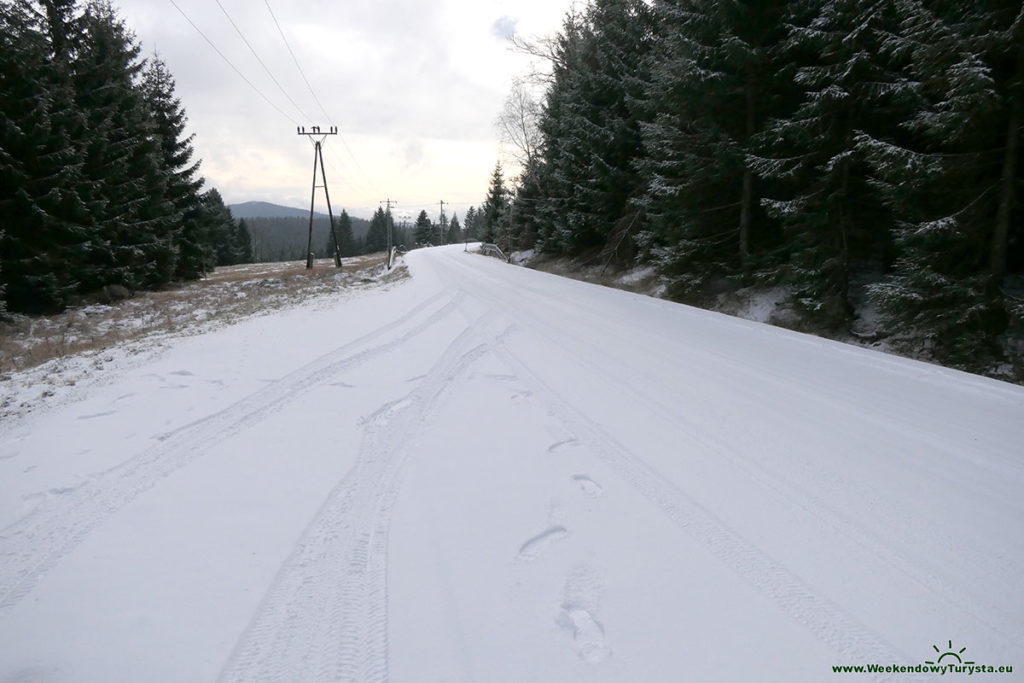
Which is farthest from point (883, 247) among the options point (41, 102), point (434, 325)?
point (41, 102)

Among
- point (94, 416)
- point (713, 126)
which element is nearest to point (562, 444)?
point (94, 416)

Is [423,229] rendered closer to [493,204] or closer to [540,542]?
[493,204]

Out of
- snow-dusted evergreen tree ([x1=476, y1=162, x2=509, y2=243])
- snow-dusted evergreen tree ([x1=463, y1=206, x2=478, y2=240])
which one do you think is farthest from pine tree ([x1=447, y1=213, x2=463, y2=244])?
snow-dusted evergreen tree ([x1=476, y1=162, x2=509, y2=243])

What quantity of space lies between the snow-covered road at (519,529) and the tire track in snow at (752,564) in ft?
0.05

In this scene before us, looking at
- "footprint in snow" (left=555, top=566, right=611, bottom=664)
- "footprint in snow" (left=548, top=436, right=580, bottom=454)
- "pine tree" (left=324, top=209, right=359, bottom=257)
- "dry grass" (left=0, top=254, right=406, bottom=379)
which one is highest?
"pine tree" (left=324, top=209, right=359, bottom=257)

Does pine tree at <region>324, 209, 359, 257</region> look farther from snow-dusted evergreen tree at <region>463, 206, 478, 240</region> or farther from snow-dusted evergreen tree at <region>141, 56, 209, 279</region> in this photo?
snow-dusted evergreen tree at <region>141, 56, 209, 279</region>

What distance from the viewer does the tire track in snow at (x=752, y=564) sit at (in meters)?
1.85

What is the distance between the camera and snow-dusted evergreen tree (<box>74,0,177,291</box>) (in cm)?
1544

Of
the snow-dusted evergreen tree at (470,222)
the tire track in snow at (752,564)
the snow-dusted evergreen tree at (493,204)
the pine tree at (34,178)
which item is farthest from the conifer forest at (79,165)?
the snow-dusted evergreen tree at (470,222)

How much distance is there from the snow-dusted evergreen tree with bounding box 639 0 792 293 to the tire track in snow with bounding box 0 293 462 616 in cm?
903

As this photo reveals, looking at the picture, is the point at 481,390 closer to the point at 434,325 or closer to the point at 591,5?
the point at 434,325

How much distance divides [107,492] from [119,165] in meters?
18.1

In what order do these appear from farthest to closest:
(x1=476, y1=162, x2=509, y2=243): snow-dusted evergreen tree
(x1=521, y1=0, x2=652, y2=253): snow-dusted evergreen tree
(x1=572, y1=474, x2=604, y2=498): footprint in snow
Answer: (x1=476, y1=162, x2=509, y2=243): snow-dusted evergreen tree
(x1=521, y1=0, x2=652, y2=253): snow-dusted evergreen tree
(x1=572, y1=474, x2=604, y2=498): footprint in snow

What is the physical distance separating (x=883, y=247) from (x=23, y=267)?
19975mm
